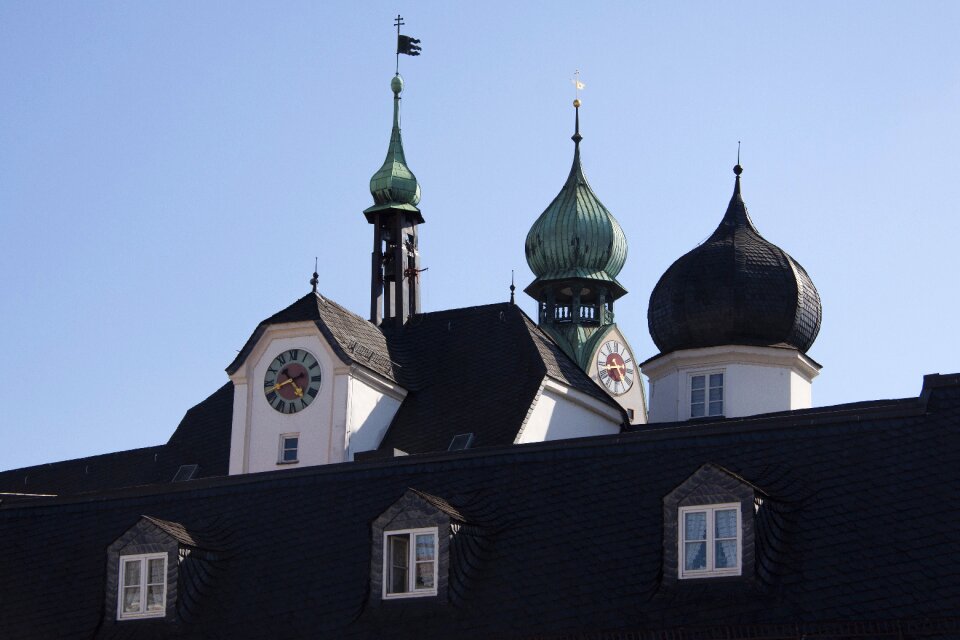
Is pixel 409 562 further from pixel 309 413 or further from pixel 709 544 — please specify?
pixel 309 413

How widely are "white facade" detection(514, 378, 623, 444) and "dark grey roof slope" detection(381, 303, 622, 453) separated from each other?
0.21 metres

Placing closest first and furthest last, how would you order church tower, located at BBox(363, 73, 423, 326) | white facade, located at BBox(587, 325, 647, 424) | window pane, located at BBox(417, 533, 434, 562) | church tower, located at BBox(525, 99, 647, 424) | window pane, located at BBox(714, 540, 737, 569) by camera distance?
window pane, located at BBox(714, 540, 737, 569) → window pane, located at BBox(417, 533, 434, 562) → church tower, located at BBox(363, 73, 423, 326) → white facade, located at BBox(587, 325, 647, 424) → church tower, located at BBox(525, 99, 647, 424)

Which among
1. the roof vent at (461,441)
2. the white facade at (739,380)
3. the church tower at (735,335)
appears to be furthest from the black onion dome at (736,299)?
the roof vent at (461,441)

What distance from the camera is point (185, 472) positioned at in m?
54.9

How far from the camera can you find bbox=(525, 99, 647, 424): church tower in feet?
247

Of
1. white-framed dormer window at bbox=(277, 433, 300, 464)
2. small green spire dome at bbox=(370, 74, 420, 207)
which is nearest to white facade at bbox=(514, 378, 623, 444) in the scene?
white-framed dormer window at bbox=(277, 433, 300, 464)

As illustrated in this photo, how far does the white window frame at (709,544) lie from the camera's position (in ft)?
96.4

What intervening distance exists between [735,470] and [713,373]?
24.7m

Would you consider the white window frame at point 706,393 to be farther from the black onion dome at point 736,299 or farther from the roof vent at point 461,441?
the roof vent at point 461,441

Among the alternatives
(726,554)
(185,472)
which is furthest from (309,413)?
(726,554)

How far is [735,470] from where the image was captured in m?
31.0

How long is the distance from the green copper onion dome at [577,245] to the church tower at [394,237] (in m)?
10.2

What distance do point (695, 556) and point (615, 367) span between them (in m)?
45.5

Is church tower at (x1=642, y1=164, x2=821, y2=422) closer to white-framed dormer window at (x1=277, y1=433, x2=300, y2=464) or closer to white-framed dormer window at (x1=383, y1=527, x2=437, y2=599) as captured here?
white-framed dormer window at (x1=277, y1=433, x2=300, y2=464)
